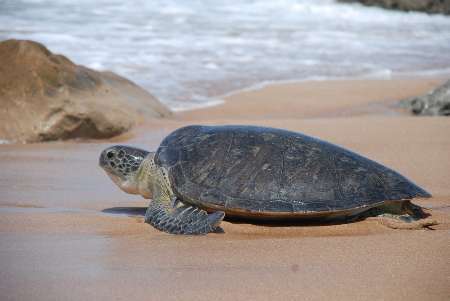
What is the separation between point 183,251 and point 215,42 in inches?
394

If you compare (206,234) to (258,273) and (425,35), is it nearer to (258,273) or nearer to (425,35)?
(258,273)

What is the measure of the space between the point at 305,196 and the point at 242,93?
18.8 feet

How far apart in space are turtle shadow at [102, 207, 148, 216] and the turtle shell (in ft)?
Result: 1.36

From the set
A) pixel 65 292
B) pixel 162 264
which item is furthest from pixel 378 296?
pixel 65 292

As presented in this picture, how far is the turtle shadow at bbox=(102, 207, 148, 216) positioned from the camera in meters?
4.12

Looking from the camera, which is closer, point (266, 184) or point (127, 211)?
point (266, 184)

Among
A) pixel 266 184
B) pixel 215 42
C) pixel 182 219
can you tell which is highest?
pixel 266 184


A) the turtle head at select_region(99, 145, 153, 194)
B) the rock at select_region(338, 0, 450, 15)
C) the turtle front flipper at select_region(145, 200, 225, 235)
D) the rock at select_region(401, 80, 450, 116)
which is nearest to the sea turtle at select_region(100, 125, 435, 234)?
the turtle front flipper at select_region(145, 200, 225, 235)

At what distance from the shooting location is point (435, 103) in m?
7.66

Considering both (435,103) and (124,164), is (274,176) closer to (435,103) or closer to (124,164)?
(124,164)

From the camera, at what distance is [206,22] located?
→ 16.0 metres

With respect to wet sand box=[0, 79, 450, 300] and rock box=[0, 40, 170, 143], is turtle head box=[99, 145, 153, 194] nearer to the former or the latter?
wet sand box=[0, 79, 450, 300]

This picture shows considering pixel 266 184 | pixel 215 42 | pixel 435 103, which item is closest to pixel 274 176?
pixel 266 184

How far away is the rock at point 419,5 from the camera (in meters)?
23.1
